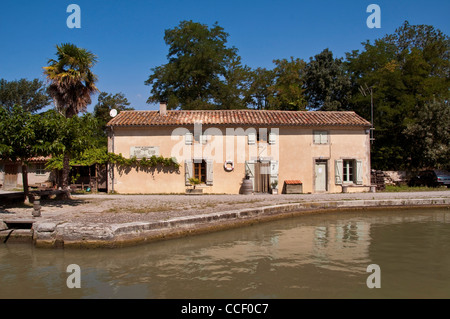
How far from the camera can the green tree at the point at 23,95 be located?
3775 centimetres

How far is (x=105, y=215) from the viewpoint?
1102cm

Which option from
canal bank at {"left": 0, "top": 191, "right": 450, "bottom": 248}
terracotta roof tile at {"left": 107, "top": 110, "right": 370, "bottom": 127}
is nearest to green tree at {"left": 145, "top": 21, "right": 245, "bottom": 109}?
terracotta roof tile at {"left": 107, "top": 110, "right": 370, "bottom": 127}

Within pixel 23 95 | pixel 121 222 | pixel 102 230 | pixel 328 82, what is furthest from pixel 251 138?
pixel 23 95

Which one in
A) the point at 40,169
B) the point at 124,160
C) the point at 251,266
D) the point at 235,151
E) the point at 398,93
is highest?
the point at 398,93

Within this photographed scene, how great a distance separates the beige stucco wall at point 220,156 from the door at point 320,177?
226 mm

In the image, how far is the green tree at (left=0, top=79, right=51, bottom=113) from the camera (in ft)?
124

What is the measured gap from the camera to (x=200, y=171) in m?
20.1

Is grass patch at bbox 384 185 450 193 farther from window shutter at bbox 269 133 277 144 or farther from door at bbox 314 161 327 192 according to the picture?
window shutter at bbox 269 133 277 144

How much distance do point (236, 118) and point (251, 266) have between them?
A: 46.1ft

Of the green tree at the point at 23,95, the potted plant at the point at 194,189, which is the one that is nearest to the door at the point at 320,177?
the potted plant at the point at 194,189

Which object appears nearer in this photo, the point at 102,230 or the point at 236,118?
the point at 102,230

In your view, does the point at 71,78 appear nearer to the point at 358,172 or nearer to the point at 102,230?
the point at 102,230

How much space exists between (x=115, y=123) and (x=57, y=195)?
5828 mm
